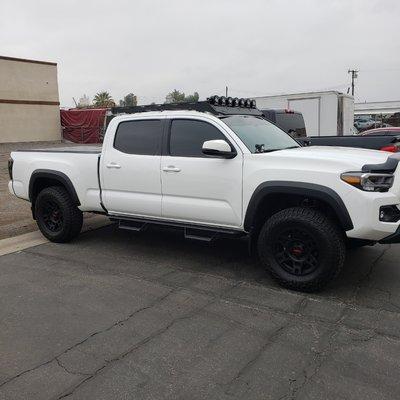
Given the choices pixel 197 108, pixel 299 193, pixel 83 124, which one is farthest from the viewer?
pixel 83 124

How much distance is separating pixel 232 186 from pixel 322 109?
599 inches

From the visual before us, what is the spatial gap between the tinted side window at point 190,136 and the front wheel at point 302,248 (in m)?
1.19

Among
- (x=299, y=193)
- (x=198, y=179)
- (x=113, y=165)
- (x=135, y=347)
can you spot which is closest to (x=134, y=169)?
(x=113, y=165)

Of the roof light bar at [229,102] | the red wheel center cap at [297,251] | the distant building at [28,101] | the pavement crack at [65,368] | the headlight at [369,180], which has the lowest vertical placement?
the pavement crack at [65,368]

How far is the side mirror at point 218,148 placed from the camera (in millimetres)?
4867

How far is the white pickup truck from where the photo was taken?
14.4ft

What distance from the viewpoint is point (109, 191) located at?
6109mm

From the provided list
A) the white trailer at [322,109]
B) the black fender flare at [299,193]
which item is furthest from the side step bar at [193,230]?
the white trailer at [322,109]

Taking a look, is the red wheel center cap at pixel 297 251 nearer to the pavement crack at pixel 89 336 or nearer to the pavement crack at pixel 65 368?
the pavement crack at pixel 89 336

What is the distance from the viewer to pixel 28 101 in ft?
90.9

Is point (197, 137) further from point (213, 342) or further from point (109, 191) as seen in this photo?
point (213, 342)

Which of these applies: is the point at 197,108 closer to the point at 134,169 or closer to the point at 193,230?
the point at 134,169

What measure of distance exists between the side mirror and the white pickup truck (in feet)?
0.04

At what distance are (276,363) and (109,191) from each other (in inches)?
137
